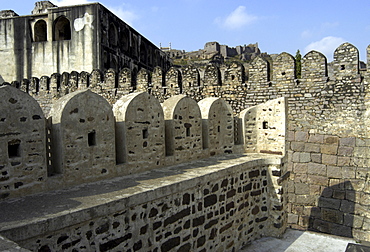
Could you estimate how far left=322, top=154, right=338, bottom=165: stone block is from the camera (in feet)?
25.7

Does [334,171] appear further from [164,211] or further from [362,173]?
[164,211]

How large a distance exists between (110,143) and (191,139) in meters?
1.79

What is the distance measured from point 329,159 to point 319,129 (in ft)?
2.65

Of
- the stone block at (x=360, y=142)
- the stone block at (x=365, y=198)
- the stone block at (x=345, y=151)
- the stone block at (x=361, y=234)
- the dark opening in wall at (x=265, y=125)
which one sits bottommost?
the stone block at (x=361, y=234)

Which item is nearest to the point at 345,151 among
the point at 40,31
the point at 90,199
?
the point at 90,199

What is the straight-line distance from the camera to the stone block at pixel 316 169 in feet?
26.2

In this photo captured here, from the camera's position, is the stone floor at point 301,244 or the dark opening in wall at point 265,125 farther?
the dark opening in wall at point 265,125

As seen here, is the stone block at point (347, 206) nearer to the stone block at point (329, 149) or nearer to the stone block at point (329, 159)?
the stone block at point (329, 159)

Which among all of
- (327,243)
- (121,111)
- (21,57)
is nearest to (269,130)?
(327,243)

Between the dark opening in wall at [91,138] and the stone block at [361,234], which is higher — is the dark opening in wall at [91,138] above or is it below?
above

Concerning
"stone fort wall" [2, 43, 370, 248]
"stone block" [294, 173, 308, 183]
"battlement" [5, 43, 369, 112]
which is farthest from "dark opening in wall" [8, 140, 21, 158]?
"stone block" [294, 173, 308, 183]

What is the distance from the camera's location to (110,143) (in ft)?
13.5

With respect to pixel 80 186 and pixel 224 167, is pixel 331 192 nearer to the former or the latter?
pixel 224 167

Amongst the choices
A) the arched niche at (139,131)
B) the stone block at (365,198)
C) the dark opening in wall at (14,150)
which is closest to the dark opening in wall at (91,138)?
the arched niche at (139,131)
